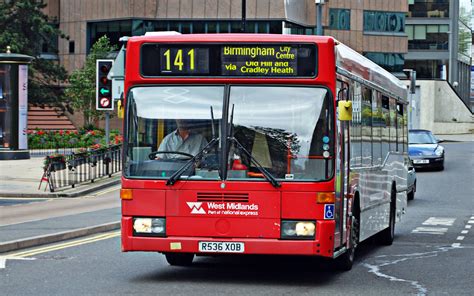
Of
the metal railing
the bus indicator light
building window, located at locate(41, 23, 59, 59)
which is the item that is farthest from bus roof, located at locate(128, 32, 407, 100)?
building window, located at locate(41, 23, 59, 59)

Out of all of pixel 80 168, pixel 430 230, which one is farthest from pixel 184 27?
pixel 430 230

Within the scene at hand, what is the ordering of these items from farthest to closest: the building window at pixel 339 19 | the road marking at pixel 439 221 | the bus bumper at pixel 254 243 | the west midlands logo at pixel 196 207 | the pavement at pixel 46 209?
the building window at pixel 339 19
the road marking at pixel 439 221
the pavement at pixel 46 209
the west midlands logo at pixel 196 207
the bus bumper at pixel 254 243

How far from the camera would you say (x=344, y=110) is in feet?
40.6

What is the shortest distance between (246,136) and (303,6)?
73.4 m

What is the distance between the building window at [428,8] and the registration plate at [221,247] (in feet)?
312

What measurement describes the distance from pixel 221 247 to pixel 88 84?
6063 centimetres

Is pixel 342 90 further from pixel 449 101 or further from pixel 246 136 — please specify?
pixel 449 101

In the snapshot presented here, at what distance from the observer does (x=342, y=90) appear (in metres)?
12.9

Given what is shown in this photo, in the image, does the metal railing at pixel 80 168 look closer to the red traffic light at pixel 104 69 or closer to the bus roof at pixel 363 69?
the red traffic light at pixel 104 69

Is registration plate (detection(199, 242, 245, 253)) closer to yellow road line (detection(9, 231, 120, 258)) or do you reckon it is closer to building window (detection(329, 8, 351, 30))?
yellow road line (detection(9, 231, 120, 258))

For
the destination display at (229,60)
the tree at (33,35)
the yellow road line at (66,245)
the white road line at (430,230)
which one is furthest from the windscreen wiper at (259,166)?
the tree at (33,35)

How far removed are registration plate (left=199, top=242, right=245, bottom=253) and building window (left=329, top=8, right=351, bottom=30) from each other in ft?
262

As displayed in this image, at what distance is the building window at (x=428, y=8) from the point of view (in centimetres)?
10462

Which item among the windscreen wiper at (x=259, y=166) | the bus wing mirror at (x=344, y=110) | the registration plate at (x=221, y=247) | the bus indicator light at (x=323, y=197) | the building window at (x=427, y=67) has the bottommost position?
the registration plate at (x=221, y=247)
